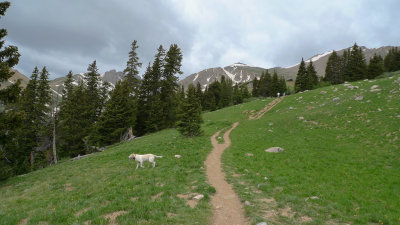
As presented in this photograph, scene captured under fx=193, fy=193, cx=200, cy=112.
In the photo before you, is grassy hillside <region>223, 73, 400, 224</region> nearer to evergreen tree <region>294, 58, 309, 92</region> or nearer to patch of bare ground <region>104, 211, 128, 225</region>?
patch of bare ground <region>104, 211, 128, 225</region>

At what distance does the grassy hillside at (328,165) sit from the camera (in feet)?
26.7

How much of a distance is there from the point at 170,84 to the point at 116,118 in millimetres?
12427

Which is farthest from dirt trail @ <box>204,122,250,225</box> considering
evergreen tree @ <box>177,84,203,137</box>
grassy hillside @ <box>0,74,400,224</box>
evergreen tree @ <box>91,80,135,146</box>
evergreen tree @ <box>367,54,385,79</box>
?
evergreen tree @ <box>367,54,385,79</box>

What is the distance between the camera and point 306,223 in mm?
7066

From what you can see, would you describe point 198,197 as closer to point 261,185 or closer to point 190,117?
point 261,185

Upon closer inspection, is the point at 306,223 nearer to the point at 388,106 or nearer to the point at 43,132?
the point at 388,106

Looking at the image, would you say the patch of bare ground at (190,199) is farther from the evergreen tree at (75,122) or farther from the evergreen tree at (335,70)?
the evergreen tree at (335,70)

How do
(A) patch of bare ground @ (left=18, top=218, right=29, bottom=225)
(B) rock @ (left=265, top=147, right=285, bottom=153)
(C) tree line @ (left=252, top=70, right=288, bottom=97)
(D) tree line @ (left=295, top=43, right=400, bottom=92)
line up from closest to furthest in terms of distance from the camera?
1. (A) patch of bare ground @ (left=18, top=218, right=29, bottom=225)
2. (B) rock @ (left=265, top=147, right=285, bottom=153)
3. (D) tree line @ (left=295, top=43, right=400, bottom=92)
4. (C) tree line @ (left=252, top=70, right=288, bottom=97)

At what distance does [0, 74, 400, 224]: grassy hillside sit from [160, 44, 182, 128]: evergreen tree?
16879mm

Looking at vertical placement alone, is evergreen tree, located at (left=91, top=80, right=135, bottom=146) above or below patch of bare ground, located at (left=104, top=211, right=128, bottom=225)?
above

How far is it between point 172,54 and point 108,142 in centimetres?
2182

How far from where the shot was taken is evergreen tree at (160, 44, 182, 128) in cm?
4009

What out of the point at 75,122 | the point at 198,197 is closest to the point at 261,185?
the point at 198,197

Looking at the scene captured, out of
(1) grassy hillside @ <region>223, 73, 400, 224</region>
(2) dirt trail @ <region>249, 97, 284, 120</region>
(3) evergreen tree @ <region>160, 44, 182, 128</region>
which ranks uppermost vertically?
(3) evergreen tree @ <region>160, 44, 182, 128</region>
